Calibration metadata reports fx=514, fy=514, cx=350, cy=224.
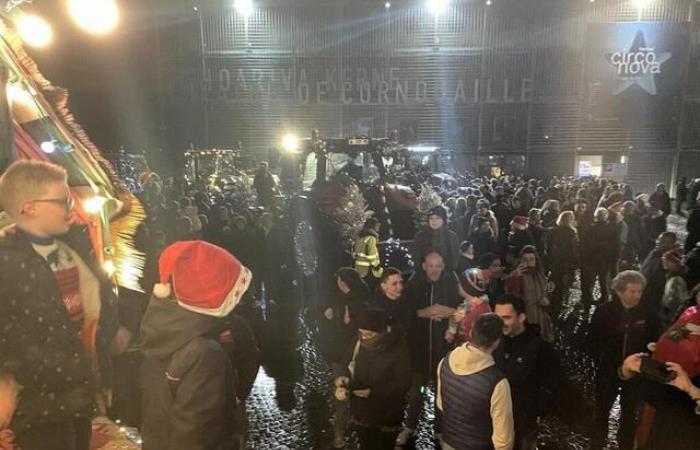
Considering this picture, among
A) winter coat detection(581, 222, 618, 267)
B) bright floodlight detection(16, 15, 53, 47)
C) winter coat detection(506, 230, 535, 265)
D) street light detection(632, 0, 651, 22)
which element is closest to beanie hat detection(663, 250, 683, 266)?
winter coat detection(506, 230, 535, 265)

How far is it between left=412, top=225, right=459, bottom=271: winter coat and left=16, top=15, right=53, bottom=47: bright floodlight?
5.13 metres

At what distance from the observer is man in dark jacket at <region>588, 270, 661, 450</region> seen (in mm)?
4145

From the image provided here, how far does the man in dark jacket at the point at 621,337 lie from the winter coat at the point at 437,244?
8.80 ft

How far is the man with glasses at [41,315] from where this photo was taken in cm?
234

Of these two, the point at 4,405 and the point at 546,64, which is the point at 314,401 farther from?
the point at 546,64

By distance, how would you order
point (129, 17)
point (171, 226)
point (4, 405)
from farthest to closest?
point (129, 17), point (171, 226), point (4, 405)

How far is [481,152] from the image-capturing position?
996 inches

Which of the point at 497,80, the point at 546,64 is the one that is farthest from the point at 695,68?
the point at 497,80

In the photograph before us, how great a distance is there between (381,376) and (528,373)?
111 centimetres

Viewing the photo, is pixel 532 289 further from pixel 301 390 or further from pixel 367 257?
pixel 301 390

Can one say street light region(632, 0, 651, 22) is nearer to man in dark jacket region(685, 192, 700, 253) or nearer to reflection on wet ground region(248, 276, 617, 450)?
man in dark jacket region(685, 192, 700, 253)

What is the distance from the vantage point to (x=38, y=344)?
2412mm

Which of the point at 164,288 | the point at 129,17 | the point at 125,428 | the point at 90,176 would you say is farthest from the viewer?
the point at 129,17

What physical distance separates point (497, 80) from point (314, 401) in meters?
22.5
